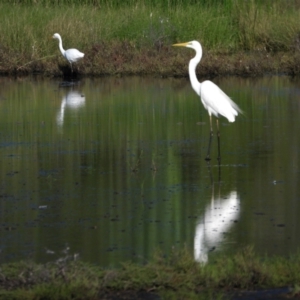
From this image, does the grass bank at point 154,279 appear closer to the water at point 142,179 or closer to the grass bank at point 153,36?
the water at point 142,179

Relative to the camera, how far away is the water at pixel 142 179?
22.6 ft

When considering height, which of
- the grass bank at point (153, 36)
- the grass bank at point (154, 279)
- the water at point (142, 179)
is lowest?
the grass bank at point (153, 36)

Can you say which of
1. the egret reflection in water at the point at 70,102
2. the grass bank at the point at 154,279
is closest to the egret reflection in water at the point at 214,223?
the grass bank at the point at 154,279

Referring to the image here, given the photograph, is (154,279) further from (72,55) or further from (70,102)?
(72,55)

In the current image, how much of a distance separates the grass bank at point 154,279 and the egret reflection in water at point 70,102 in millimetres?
8101

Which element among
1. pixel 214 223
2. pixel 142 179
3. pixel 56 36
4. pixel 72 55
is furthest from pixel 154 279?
pixel 56 36

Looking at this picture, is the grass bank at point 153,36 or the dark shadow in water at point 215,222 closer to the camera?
the dark shadow in water at point 215,222

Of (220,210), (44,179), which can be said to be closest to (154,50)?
(44,179)

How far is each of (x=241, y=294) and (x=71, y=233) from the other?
2.19 meters

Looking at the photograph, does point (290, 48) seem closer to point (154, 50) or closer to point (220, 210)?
point (154, 50)

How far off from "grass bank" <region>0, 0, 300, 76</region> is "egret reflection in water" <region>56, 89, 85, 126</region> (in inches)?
147

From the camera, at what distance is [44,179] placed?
937 centimetres

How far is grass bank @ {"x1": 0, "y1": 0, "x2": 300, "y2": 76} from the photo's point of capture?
69.4ft

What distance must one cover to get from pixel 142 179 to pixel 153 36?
539 inches
